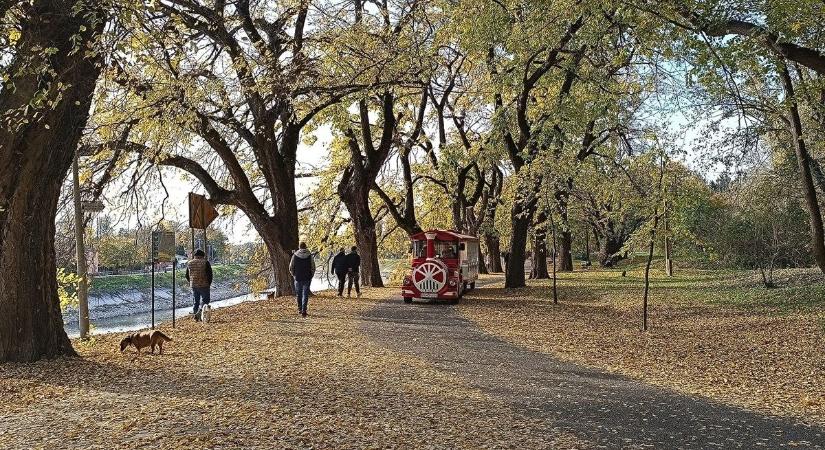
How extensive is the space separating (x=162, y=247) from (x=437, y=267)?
861cm

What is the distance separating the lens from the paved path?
19.3 feet

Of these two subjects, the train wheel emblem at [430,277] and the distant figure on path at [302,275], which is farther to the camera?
the train wheel emblem at [430,277]

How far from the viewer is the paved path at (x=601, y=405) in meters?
5.87

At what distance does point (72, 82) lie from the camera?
920cm

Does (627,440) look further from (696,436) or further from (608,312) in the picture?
(608,312)

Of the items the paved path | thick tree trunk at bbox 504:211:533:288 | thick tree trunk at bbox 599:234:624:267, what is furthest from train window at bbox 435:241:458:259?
thick tree trunk at bbox 599:234:624:267

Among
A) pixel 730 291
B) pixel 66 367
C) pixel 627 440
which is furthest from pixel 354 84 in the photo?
pixel 730 291

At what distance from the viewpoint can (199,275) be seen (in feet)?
49.1

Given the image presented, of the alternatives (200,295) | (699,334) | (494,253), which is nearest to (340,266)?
(200,295)

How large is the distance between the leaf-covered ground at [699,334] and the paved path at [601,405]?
0.55m

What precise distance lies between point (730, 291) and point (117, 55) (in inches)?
852

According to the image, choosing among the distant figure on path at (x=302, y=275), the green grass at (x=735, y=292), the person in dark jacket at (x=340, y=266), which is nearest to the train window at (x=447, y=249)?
the person in dark jacket at (x=340, y=266)

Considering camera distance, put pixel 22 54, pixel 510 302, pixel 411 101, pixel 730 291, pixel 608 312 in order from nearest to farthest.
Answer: pixel 22 54 → pixel 608 312 → pixel 510 302 → pixel 730 291 → pixel 411 101

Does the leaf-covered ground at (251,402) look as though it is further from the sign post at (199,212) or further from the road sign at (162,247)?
the sign post at (199,212)
